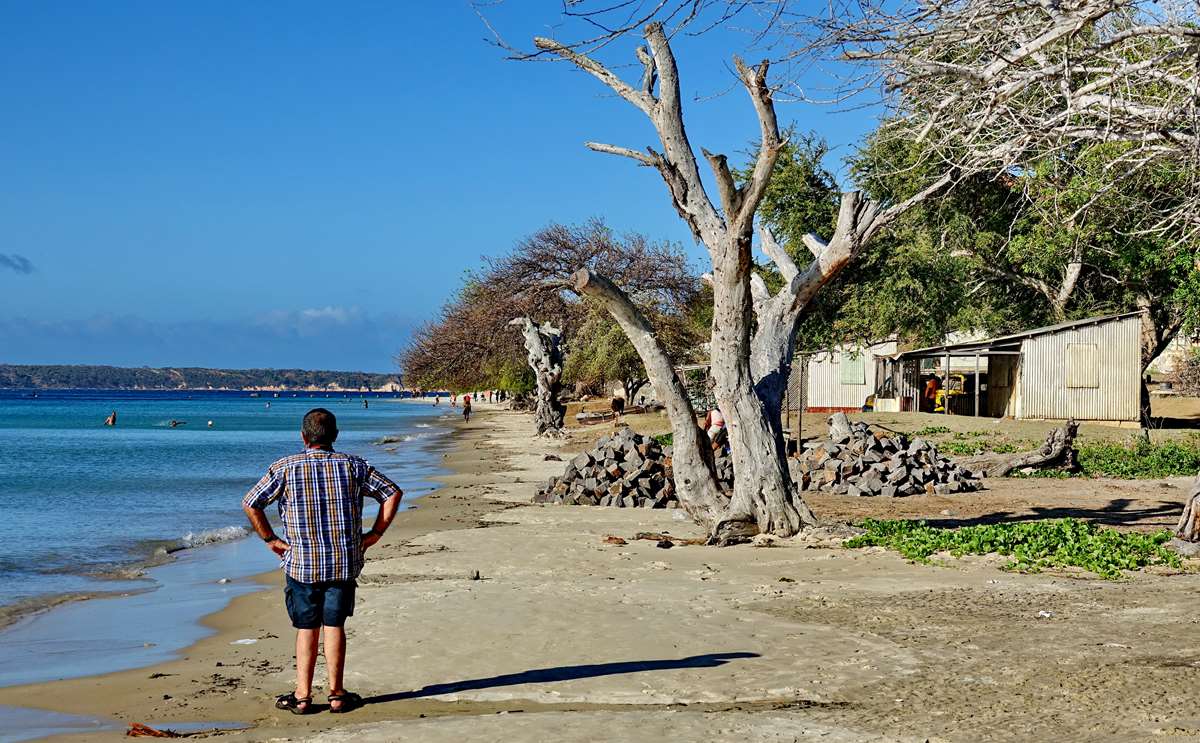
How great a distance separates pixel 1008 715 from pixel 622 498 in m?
12.2

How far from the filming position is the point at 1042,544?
37.9ft

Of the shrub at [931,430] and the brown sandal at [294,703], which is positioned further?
the shrub at [931,430]

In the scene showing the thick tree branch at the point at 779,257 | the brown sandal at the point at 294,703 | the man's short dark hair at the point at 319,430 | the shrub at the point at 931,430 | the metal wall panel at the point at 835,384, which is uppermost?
the thick tree branch at the point at 779,257

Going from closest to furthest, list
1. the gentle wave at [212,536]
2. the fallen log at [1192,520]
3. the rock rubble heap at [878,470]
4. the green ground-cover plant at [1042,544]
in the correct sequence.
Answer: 1. the green ground-cover plant at [1042,544]
2. the fallen log at [1192,520]
3. the gentle wave at [212,536]
4. the rock rubble heap at [878,470]

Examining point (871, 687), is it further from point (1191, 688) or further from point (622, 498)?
point (622, 498)

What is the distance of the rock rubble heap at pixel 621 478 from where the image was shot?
1819 centimetres

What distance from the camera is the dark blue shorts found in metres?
6.39

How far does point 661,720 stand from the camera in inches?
241

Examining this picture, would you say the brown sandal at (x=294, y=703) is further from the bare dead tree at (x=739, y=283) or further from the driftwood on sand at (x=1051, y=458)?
the driftwood on sand at (x=1051, y=458)

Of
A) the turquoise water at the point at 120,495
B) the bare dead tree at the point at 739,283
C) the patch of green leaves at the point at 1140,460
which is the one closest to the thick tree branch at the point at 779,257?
the bare dead tree at the point at 739,283

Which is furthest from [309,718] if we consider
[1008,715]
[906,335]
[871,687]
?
[906,335]

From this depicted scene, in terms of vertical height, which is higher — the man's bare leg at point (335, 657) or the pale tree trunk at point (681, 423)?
the pale tree trunk at point (681, 423)

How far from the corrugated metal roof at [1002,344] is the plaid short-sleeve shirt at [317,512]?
1126 inches

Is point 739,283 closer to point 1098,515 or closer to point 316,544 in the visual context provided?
point 1098,515
